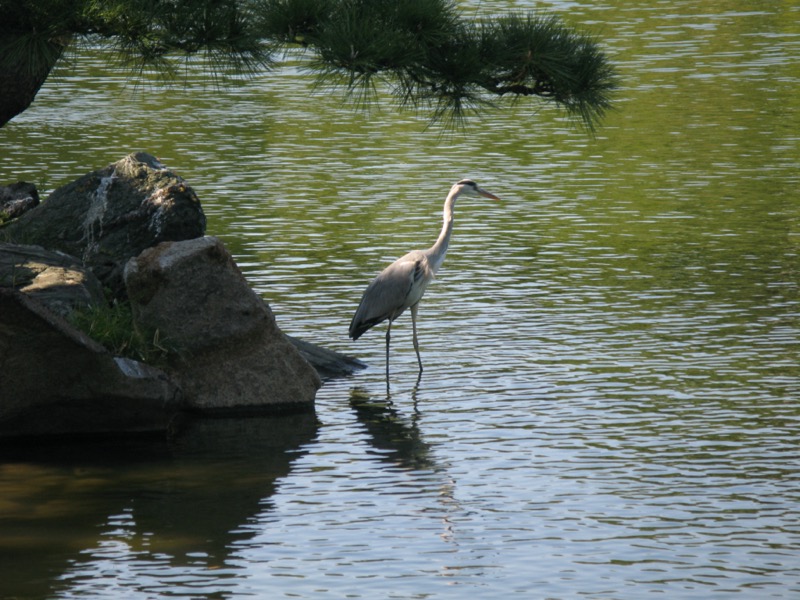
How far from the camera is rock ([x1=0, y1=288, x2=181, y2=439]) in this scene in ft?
39.3

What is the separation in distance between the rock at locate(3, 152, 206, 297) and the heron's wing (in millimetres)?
1857

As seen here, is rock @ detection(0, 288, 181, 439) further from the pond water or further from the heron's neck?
the heron's neck

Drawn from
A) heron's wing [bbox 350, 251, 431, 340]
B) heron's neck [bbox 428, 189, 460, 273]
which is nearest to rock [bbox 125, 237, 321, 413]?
heron's wing [bbox 350, 251, 431, 340]

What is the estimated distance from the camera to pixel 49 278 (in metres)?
13.8

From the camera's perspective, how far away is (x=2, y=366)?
1213 centimetres

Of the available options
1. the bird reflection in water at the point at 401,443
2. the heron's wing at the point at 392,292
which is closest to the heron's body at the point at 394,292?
the heron's wing at the point at 392,292

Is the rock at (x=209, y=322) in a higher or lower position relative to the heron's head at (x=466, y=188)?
lower

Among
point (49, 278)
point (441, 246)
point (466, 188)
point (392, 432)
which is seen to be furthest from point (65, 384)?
point (466, 188)

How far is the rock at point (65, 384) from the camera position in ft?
39.3

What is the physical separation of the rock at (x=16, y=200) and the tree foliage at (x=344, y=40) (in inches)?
224

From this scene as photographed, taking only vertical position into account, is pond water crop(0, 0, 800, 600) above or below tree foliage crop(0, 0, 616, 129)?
below

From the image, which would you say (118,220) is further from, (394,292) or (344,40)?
(344,40)

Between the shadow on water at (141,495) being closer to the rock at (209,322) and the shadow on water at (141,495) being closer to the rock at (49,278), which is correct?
the rock at (209,322)

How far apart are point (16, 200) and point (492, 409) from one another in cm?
737
